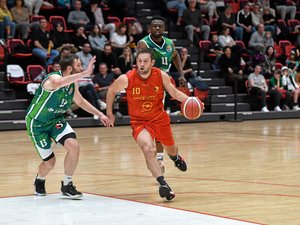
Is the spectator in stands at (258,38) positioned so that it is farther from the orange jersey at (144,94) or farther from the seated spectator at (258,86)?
the orange jersey at (144,94)

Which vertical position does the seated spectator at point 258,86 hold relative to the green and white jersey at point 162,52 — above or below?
below

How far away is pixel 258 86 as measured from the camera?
880 inches

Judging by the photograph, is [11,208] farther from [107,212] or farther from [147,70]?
[147,70]

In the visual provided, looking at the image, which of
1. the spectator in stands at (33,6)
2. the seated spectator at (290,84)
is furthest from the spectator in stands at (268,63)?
the spectator in stands at (33,6)

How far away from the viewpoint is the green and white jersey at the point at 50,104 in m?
8.72

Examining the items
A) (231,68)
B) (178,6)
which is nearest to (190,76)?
(231,68)

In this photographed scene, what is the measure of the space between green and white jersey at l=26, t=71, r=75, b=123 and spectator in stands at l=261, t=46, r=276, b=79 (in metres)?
15.5

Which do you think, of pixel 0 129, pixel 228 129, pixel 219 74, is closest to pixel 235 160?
pixel 228 129

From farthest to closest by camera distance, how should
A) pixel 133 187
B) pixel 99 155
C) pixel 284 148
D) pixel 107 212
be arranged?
pixel 284 148, pixel 99 155, pixel 133 187, pixel 107 212

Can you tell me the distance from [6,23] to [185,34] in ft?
20.2

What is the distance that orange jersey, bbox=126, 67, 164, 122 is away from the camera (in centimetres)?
904

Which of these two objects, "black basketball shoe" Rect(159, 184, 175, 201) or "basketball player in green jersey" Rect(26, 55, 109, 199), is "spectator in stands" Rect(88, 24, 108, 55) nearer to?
"basketball player in green jersey" Rect(26, 55, 109, 199)

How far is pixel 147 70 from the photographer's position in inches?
351

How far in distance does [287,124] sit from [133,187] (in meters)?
11.5
